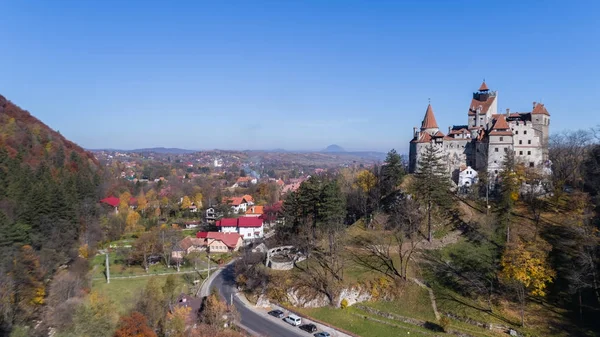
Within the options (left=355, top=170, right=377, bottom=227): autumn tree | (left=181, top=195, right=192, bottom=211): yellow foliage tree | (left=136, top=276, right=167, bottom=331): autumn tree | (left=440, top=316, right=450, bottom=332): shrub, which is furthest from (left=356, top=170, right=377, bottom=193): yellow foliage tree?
(left=181, top=195, right=192, bottom=211): yellow foliage tree

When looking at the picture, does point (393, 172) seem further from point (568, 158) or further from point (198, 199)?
point (198, 199)

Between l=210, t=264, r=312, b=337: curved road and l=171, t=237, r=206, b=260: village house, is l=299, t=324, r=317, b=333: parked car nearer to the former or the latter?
l=210, t=264, r=312, b=337: curved road

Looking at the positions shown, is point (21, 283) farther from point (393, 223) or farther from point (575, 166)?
point (575, 166)

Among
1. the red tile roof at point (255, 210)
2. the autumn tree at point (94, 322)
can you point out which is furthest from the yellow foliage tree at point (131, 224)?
the autumn tree at point (94, 322)

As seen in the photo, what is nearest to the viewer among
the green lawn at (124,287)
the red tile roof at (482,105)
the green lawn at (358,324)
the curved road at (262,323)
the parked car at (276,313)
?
the green lawn at (358,324)

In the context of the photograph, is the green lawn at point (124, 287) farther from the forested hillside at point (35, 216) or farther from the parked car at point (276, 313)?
the parked car at point (276, 313)

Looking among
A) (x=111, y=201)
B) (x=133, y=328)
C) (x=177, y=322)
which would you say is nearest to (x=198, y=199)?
(x=111, y=201)

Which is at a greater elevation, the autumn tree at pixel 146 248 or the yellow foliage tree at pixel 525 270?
the yellow foliage tree at pixel 525 270
